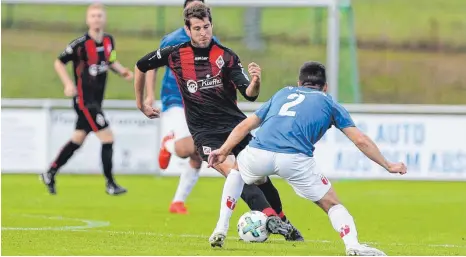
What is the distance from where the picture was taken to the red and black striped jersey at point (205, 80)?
405 inches

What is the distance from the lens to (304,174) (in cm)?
902

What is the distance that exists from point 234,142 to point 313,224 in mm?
3922

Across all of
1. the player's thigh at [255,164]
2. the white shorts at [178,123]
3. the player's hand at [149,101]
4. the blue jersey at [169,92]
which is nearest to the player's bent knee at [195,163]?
the white shorts at [178,123]

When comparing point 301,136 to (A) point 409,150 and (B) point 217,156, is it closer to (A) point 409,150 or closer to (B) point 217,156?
(B) point 217,156

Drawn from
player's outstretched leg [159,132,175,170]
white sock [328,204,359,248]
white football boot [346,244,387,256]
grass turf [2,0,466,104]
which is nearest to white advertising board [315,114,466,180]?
grass turf [2,0,466,104]

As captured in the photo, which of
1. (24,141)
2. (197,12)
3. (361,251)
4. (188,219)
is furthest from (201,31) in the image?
(24,141)

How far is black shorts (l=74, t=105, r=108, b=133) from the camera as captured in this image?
15430 millimetres

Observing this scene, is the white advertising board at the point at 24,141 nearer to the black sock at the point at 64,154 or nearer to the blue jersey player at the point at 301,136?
the black sock at the point at 64,154

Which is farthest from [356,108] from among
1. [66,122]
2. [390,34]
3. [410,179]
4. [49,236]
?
[390,34]

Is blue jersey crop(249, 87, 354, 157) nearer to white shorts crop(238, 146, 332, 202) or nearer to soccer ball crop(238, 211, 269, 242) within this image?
white shorts crop(238, 146, 332, 202)

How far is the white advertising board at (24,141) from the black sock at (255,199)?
31.0ft

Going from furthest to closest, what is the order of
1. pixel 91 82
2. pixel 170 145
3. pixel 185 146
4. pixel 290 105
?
pixel 91 82 → pixel 170 145 → pixel 185 146 → pixel 290 105

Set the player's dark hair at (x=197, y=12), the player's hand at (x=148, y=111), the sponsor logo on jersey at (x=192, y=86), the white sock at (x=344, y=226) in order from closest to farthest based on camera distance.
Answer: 1. the white sock at (x=344, y=226)
2. the player's dark hair at (x=197, y=12)
3. the sponsor logo on jersey at (x=192, y=86)
4. the player's hand at (x=148, y=111)

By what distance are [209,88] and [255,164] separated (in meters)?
1.35
